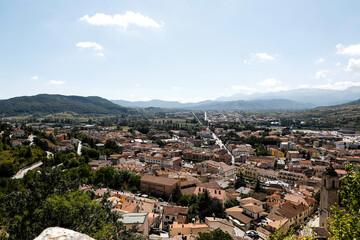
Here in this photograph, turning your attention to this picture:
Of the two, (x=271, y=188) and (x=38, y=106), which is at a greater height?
(x=38, y=106)

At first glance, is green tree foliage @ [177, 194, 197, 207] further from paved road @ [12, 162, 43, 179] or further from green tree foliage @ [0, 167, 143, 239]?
paved road @ [12, 162, 43, 179]

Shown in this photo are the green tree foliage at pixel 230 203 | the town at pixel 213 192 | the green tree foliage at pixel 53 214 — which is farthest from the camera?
the green tree foliage at pixel 230 203

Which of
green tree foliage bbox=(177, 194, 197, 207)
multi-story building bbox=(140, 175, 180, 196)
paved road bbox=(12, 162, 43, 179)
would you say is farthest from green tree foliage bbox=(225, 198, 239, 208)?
paved road bbox=(12, 162, 43, 179)

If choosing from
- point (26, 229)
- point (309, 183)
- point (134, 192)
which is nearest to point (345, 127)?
point (309, 183)

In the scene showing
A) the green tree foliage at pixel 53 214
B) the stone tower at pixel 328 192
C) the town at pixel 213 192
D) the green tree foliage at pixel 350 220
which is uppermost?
the green tree foliage at pixel 350 220

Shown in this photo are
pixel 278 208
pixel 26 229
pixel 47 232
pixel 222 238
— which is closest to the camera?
pixel 47 232

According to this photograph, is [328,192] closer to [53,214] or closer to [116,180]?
[53,214]

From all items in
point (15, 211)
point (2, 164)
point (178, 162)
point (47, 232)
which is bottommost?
point (178, 162)

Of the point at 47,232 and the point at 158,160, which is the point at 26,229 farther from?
the point at 158,160

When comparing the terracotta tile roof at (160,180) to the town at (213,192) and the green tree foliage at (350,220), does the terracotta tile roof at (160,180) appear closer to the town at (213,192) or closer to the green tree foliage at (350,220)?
the town at (213,192)

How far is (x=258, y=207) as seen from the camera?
26562 mm

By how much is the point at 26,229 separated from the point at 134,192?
79.1 feet

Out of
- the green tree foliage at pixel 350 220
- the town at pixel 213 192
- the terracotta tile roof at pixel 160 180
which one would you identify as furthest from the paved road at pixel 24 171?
the green tree foliage at pixel 350 220

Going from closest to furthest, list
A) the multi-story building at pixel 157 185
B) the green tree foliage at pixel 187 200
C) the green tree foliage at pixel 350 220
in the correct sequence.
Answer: the green tree foliage at pixel 350 220, the green tree foliage at pixel 187 200, the multi-story building at pixel 157 185
